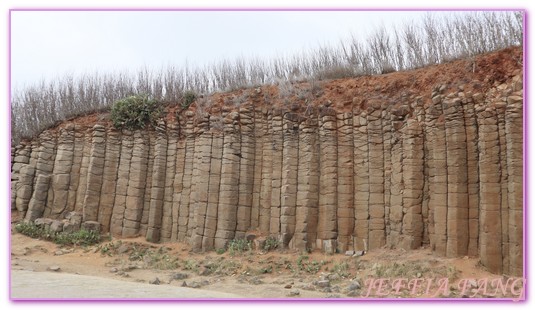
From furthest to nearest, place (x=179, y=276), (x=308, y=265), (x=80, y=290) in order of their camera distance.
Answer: (x=308, y=265) → (x=179, y=276) → (x=80, y=290)

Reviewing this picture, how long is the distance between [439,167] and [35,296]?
391 inches

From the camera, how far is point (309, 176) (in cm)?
1472

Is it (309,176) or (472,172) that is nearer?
(472,172)

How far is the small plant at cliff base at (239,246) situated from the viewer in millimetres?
14527

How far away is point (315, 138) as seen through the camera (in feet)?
49.6

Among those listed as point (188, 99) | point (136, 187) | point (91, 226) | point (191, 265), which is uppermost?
point (188, 99)

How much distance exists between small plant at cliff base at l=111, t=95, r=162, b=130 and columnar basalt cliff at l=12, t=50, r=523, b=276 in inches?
16.3

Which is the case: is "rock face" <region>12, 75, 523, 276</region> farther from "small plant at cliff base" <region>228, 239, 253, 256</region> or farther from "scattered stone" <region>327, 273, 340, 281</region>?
Answer: "scattered stone" <region>327, 273, 340, 281</region>

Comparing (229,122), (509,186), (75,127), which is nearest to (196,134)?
(229,122)

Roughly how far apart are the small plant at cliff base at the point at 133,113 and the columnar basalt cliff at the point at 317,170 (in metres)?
0.41

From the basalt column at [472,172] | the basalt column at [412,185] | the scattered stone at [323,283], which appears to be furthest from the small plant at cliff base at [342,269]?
the basalt column at [472,172]

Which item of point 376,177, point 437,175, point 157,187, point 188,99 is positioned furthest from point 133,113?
point 437,175

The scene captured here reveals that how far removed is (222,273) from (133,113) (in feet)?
23.5

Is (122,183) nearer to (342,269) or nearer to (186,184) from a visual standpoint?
(186,184)
